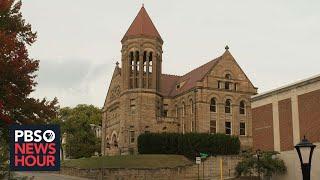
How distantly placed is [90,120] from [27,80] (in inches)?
2897

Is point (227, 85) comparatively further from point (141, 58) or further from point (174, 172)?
point (174, 172)

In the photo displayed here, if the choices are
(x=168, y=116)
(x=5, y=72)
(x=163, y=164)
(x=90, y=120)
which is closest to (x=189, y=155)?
(x=163, y=164)

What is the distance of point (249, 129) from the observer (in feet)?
248

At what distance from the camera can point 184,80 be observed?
81188mm

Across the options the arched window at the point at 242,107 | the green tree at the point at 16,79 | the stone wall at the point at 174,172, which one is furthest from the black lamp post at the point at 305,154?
the arched window at the point at 242,107

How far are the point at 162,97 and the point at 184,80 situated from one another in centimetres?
492

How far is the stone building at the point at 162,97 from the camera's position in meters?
73.1

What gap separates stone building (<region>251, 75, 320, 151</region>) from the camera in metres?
47.4

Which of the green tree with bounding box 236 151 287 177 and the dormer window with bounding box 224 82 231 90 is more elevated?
the dormer window with bounding box 224 82 231 90

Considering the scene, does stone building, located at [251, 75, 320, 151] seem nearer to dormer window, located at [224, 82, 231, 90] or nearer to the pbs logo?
dormer window, located at [224, 82, 231, 90]

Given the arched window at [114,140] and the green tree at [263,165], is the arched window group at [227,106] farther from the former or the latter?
the green tree at [263,165]

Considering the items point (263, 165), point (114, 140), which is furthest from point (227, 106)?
point (263, 165)

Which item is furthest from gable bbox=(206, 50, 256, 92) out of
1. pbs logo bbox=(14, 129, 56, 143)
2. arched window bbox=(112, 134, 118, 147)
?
pbs logo bbox=(14, 129, 56, 143)

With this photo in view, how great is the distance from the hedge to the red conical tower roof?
48.3ft
